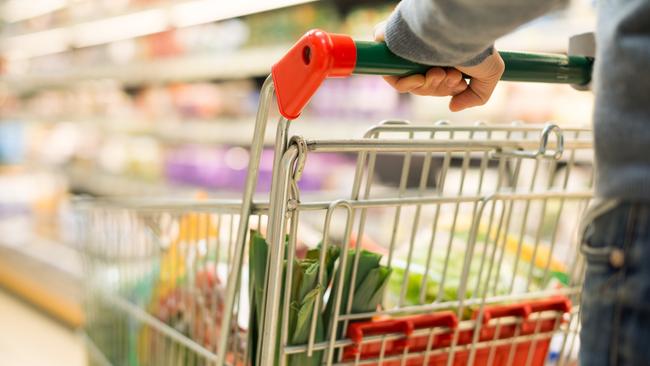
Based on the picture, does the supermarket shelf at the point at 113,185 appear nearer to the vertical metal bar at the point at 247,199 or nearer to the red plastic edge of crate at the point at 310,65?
the vertical metal bar at the point at 247,199

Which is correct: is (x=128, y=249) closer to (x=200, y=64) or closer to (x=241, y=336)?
(x=241, y=336)

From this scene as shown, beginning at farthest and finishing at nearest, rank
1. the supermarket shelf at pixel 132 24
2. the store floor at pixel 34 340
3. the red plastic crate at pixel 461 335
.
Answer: the supermarket shelf at pixel 132 24
the store floor at pixel 34 340
the red plastic crate at pixel 461 335

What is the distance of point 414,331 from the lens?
32.9 inches

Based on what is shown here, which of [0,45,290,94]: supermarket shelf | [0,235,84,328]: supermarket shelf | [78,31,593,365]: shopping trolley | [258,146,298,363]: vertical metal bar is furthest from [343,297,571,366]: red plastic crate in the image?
[0,235,84,328]: supermarket shelf

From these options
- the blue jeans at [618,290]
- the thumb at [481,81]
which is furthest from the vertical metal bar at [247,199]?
the blue jeans at [618,290]

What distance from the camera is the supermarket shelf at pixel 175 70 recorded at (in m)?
2.95

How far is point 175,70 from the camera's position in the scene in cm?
357

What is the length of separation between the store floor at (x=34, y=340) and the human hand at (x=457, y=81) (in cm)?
233

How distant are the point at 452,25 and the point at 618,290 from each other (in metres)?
0.27

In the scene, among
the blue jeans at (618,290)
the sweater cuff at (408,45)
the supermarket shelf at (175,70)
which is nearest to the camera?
the blue jeans at (618,290)

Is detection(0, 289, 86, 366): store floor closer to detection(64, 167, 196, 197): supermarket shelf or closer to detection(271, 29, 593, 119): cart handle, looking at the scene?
detection(64, 167, 196, 197): supermarket shelf

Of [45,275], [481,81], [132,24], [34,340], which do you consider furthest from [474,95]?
[132,24]

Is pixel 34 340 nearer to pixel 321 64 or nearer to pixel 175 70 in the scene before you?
pixel 175 70

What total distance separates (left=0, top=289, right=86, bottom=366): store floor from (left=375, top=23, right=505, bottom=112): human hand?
233 centimetres
